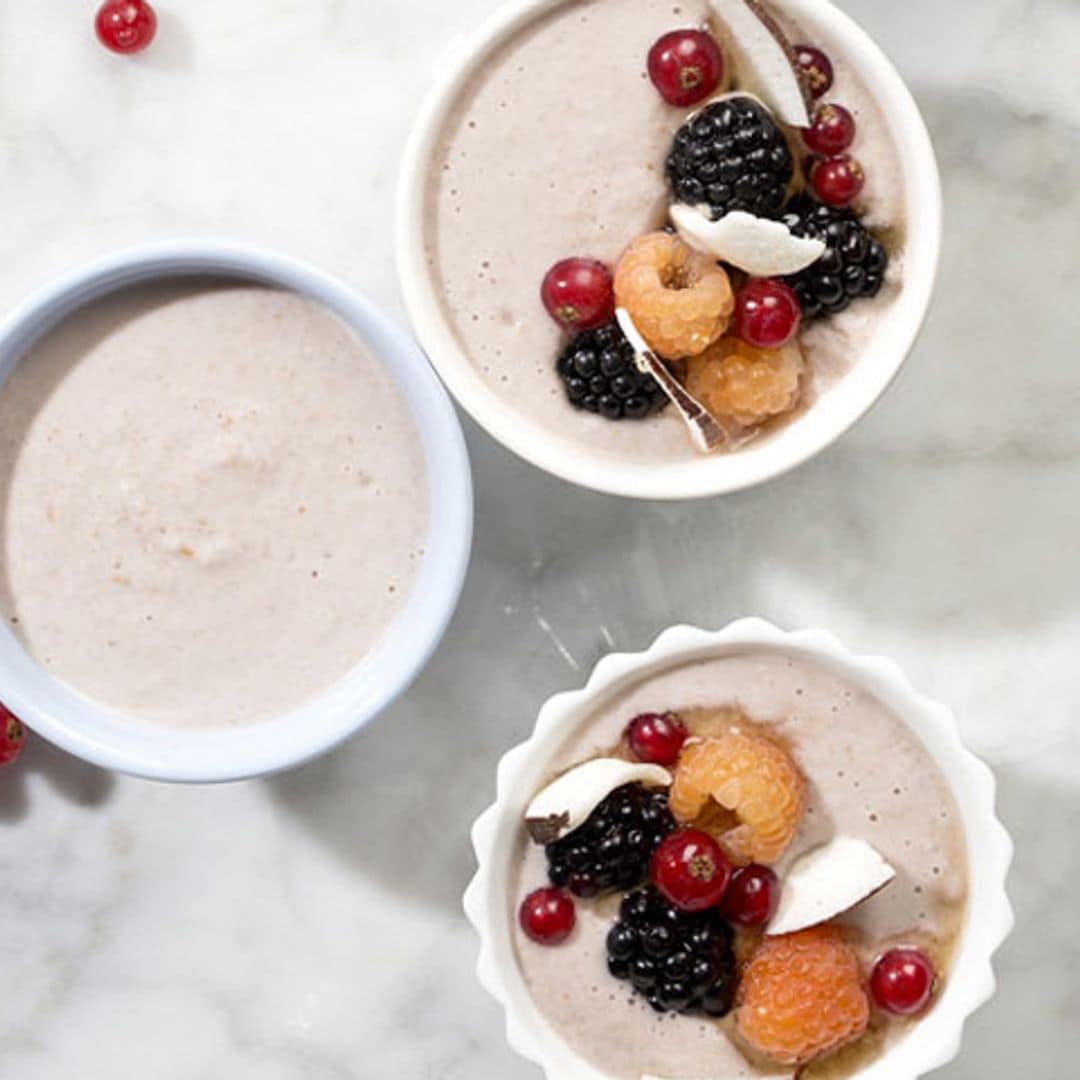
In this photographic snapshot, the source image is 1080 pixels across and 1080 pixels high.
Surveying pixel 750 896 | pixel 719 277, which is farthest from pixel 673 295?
pixel 750 896

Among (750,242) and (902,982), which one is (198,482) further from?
(902,982)

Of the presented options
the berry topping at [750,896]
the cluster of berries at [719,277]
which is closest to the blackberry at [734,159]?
the cluster of berries at [719,277]

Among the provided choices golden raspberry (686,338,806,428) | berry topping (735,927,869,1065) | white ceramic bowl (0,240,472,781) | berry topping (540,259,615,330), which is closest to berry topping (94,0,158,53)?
white ceramic bowl (0,240,472,781)

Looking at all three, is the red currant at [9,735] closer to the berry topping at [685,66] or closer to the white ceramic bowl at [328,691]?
the white ceramic bowl at [328,691]

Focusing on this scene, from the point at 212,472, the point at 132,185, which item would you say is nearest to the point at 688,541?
the point at 212,472

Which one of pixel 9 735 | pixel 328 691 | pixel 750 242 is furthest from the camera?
pixel 9 735

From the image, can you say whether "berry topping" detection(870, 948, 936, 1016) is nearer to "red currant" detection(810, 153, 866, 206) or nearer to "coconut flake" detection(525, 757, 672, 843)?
"coconut flake" detection(525, 757, 672, 843)
